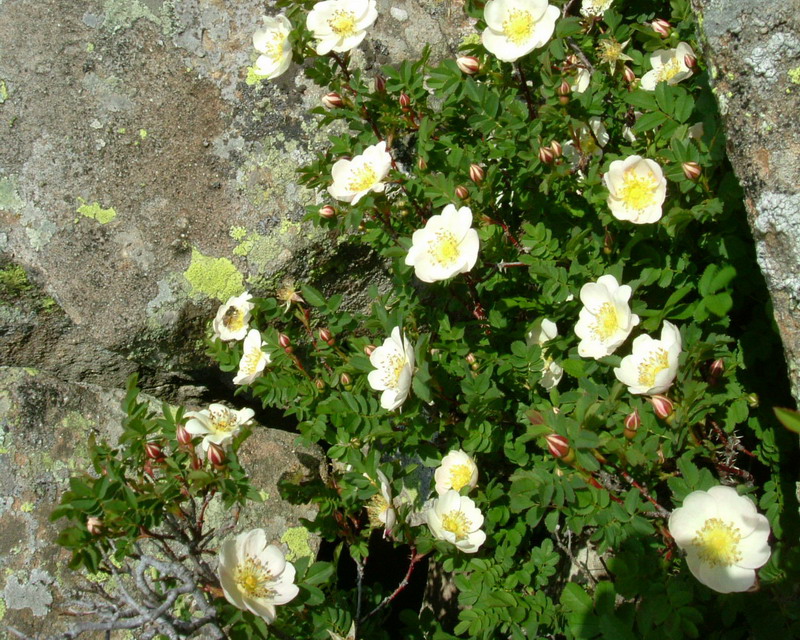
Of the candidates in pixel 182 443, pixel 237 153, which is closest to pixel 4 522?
pixel 182 443

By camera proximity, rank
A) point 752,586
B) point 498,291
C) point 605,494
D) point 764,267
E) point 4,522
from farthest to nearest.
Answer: point 4,522, point 498,291, point 605,494, point 752,586, point 764,267

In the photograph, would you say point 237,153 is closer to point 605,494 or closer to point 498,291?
point 498,291

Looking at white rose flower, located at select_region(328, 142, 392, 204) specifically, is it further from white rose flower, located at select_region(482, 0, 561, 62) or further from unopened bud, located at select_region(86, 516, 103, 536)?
unopened bud, located at select_region(86, 516, 103, 536)

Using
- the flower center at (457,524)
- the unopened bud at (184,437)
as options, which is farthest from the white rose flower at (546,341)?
the unopened bud at (184,437)

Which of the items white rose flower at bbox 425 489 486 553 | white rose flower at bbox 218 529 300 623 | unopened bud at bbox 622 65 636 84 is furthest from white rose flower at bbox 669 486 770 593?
unopened bud at bbox 622 65 636 84

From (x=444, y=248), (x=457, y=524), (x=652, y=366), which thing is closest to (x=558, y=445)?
(x=652, y=366)

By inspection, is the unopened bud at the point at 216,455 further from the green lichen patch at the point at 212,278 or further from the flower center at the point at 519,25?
the flower center at the point at 519,25

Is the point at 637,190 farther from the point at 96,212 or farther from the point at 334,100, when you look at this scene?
the point at 96,212
